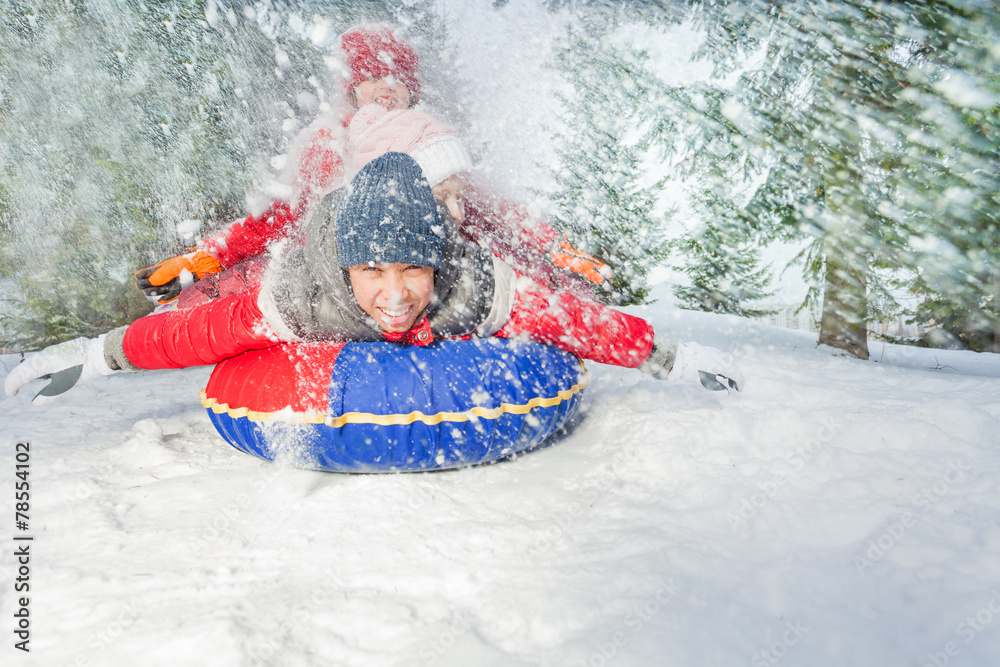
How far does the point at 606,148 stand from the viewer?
3701mm

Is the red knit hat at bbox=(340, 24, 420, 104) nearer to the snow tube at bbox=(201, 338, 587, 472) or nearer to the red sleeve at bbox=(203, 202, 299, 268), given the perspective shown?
the red sleeve at bbox=(203, 202, 299, 268)

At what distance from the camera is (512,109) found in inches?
150

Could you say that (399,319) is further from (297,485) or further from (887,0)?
(887,0)

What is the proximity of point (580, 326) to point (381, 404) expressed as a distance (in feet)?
2.61

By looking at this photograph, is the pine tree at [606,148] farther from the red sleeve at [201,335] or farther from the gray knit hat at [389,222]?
the red sleeve at [201,335]

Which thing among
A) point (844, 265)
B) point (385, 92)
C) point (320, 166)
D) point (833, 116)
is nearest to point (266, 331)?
point (320, 166)

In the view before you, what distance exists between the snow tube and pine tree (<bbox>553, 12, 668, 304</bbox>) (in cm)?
240

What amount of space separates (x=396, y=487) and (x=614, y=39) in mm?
3521

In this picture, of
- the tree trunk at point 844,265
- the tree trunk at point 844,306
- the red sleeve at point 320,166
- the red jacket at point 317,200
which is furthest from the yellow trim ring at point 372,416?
the tree trunk at point 844,306

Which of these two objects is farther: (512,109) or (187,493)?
(512,109)

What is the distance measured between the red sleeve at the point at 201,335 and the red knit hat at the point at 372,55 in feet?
5.78

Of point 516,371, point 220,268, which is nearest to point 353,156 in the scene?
point 220,268

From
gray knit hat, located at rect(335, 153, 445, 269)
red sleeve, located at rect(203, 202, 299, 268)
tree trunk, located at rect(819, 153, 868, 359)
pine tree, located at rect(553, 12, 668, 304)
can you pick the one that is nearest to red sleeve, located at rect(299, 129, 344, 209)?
red sleeve, located at rect(203, 202, 299, 268)

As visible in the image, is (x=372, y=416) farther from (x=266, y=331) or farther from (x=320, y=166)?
(x=320, y=166)
